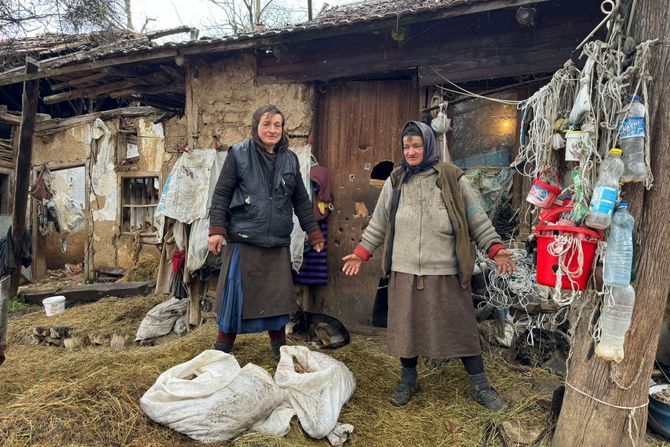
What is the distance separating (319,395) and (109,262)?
922cm

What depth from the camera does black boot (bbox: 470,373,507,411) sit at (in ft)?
9.10

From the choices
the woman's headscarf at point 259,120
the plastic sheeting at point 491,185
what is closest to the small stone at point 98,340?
the woman's headscarf at point 259,120

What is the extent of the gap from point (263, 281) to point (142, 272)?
706cm

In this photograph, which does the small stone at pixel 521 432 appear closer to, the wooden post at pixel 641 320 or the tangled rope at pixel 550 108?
the wooden post at pixel 641 320

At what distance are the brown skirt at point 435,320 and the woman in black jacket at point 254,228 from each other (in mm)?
987

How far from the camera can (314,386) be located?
269 centimetres

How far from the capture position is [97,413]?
7.61 feet

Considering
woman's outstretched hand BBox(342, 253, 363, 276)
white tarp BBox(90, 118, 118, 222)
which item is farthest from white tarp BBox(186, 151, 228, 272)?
white tarp BBox(90, 118, 118, 222)

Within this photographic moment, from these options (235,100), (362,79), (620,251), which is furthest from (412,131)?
(235,100)

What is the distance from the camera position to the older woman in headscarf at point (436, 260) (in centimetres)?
278

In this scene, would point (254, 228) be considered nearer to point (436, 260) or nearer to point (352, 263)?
point (352, 263)

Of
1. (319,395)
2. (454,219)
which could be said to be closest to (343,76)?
(454,219)

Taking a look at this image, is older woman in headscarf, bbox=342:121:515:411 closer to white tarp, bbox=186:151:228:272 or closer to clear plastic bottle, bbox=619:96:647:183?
clear plastic bottle, bbox=619:96:647:183

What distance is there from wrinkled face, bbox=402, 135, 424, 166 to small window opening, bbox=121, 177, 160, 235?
864 cm
